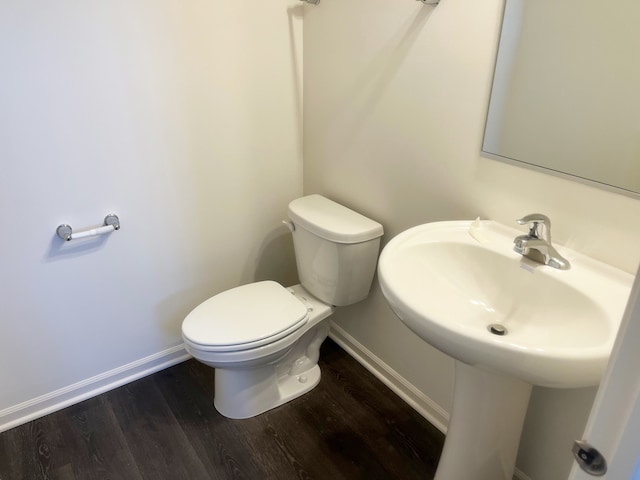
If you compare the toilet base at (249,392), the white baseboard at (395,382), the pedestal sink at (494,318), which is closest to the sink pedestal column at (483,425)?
the pedestal sink at (494,318)

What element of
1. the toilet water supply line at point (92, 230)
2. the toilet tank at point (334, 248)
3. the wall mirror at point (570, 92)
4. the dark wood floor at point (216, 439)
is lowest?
the dark wood floor at point (216, 439)

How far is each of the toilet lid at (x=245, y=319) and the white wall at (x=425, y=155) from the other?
0.40 metres

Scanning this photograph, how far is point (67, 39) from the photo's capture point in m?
1.46

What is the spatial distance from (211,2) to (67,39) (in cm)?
50

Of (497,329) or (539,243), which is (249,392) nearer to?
(497,329)

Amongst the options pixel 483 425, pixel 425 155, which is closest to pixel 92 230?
pixel 425 155

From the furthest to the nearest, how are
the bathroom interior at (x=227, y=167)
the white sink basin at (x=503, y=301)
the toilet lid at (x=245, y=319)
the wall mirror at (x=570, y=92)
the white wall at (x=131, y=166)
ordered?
the toilet lid at (x=245, y=319)
the white wall at (x=131, y=166)
the bathroom interior at (x=227, y=167)
the wall mirror at (x=570, y=92)
the white sink basin at (x=503, y=301)

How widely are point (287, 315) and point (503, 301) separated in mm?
775

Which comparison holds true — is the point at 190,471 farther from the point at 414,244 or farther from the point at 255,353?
the point at 414,244

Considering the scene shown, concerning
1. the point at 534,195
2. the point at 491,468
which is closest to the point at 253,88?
the point at 534,195

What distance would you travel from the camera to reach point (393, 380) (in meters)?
1.98

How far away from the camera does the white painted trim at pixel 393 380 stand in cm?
179

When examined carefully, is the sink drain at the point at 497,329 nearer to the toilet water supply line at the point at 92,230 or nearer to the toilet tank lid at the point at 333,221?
the toilet tank lid at the point at 333,221

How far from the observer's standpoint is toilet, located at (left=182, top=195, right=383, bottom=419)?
164 cm
